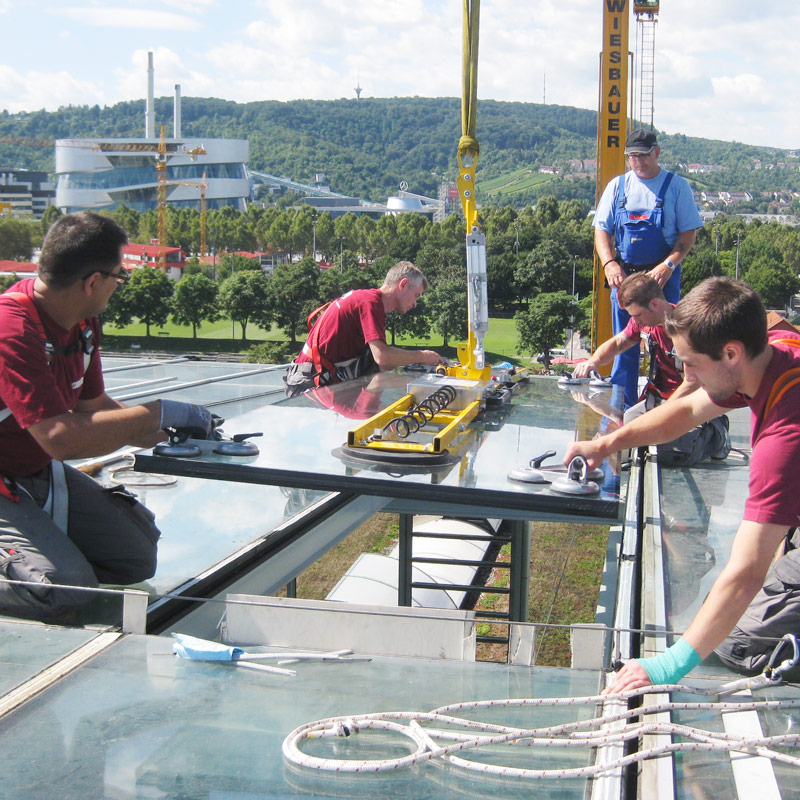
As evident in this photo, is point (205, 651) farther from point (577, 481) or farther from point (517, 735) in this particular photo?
point (577, 481)

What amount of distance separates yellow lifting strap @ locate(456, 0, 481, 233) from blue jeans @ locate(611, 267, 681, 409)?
1.51 meters

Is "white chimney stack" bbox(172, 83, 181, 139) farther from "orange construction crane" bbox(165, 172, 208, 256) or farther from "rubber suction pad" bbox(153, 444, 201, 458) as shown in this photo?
"rubber suction pad" bbox(153, 444, 201, 458)

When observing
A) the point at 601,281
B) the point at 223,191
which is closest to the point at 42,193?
the point at 223,191

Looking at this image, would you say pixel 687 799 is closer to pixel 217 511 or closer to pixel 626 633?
pixel 626 633

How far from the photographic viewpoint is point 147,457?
454cm

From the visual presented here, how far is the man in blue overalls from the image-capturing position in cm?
784

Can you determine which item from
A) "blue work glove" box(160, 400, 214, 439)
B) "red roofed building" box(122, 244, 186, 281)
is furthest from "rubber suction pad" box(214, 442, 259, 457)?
"red roofed building" box(122, 244, 186, 281)

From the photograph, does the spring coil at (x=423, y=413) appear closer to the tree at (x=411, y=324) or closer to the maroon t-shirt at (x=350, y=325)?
the maroon t-shirt at (x=350, y=325)

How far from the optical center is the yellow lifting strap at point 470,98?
291 inches

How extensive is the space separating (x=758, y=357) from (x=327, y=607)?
173 cm

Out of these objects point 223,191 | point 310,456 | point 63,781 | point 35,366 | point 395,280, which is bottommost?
point 63,781

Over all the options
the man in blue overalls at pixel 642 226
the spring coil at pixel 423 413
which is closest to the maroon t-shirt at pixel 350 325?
the spring coil at pixel 423 413

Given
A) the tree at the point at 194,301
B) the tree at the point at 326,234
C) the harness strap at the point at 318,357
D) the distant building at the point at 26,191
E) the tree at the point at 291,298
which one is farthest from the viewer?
the distant building at the point at 26,191

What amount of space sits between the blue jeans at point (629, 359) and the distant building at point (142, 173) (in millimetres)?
149943
